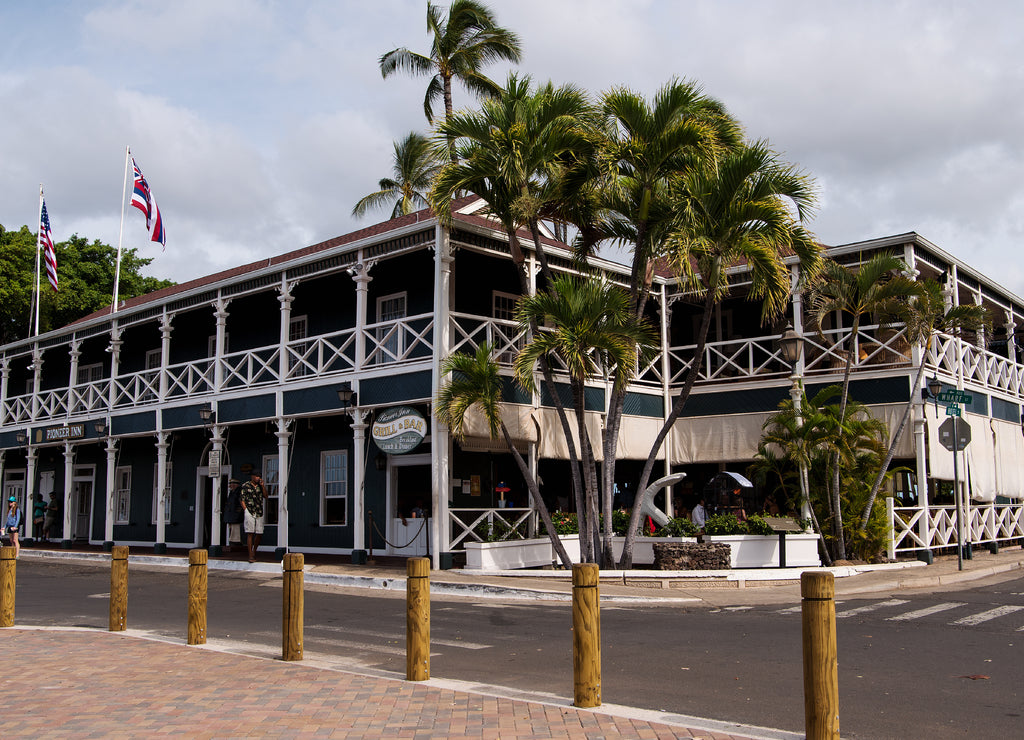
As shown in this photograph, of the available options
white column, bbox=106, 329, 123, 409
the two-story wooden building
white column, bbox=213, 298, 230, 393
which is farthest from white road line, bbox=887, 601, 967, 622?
white column, bbox=106, 329, 123, 409

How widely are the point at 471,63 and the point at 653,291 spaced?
40.5 feet

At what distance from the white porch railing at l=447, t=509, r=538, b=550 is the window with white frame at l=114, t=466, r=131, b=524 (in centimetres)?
1248

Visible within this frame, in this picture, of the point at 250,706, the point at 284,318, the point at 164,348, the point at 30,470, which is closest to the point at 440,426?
the point at 284,318

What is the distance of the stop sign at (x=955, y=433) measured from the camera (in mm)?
16438

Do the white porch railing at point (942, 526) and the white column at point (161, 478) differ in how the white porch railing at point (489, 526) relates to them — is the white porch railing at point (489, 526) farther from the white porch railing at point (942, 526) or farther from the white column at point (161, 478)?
the white column at point (161, 478)

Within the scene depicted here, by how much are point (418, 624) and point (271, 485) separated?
638 inches

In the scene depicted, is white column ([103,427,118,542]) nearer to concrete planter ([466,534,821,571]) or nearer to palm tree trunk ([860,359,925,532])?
concrete planter ([466,534,821,571])

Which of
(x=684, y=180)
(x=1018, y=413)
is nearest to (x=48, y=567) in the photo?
(x=684, y=180)

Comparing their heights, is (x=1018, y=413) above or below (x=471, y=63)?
below

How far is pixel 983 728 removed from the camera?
6.04m

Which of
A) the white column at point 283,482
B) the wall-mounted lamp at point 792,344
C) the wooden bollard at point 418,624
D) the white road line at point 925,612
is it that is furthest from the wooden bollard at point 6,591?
the wall-mounted lamp at point 792,344

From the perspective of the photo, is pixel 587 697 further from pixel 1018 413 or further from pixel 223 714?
pixel 1018 413

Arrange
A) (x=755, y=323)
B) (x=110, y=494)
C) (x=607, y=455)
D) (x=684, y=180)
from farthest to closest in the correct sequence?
(x=110, y=494) → (x=755, y=323) → (x=607, y=455) → (x=684, y=180)

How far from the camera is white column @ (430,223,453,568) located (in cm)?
1666
